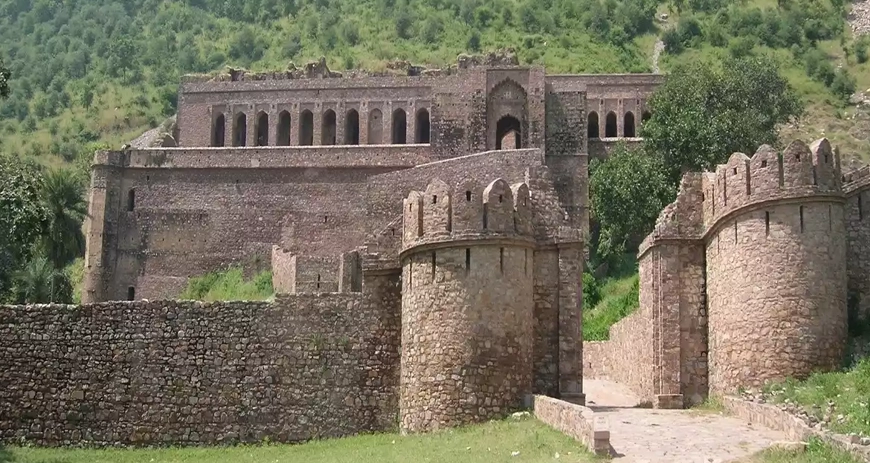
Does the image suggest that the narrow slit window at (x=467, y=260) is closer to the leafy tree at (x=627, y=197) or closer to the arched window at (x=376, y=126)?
the leafy tree at (x=627, y=197)

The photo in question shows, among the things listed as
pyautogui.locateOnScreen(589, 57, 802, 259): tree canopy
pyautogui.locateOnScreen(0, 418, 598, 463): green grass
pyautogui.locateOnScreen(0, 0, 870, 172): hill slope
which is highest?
pyautogui.locateOnScreen(0, 0, 870, 172): hill slope

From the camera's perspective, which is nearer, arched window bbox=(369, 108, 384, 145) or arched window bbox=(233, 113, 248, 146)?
arched window bbox=(369, 108, 384, 145)

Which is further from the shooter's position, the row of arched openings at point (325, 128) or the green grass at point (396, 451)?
the row of arched openings at point (325, 128)

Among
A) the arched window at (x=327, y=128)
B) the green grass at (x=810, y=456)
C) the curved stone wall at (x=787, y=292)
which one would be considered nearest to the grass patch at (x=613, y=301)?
the curved stone wall at (x=787, y=292)

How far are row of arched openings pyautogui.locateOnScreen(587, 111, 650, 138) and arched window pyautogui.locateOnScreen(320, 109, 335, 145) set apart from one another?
13.6m

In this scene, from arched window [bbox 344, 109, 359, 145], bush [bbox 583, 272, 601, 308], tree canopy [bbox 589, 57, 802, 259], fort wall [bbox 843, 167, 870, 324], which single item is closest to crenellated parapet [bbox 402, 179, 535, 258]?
fort wall [bbox 843, 167, 870, 324]

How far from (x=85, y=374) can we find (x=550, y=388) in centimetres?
956

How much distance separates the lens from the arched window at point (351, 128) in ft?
196

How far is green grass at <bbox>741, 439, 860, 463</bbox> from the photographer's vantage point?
1488 cm

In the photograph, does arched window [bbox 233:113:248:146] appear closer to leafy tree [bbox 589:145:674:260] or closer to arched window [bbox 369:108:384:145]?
arched window [bbox 369:108:384:145]

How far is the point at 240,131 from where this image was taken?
6175 centimetres

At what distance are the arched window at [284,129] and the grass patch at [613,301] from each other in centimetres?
2188

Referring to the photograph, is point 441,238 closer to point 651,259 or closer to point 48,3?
point 651,259

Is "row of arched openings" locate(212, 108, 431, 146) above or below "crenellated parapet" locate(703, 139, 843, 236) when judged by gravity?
above
